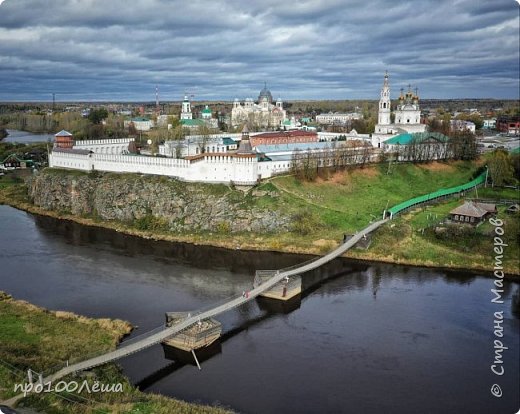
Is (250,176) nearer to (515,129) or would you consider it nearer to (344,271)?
(344,271)

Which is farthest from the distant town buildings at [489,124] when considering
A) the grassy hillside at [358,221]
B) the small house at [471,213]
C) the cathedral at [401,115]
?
the small house at [471,213]

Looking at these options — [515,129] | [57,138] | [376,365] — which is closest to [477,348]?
[376,365]

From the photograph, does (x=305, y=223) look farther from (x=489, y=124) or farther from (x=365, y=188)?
(x=489, y=124)

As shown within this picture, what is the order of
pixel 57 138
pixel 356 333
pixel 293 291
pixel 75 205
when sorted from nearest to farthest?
pixel 356 333 → pixel 293 291 → pixel 75 205 → pixel 57 138

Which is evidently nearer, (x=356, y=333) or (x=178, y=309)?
(x=356, y=333)

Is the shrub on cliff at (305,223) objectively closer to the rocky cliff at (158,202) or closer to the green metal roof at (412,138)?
the rocky cliff at (158,202)

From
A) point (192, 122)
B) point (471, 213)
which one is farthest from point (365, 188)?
point (192, 122)

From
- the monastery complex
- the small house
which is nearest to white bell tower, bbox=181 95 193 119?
the monastery complex
